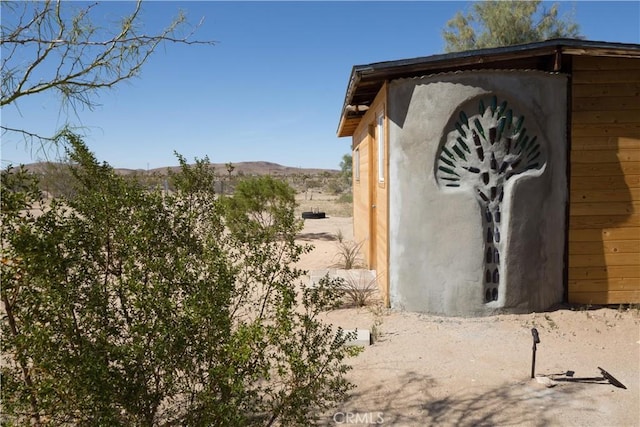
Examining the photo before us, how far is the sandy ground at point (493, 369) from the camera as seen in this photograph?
3998 millimetres

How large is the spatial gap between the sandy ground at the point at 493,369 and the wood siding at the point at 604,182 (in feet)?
1.42

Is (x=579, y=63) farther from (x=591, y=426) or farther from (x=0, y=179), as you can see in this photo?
(x=0, y=179)

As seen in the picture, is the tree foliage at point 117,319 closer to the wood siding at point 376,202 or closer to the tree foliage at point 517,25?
the wood siding at point 376,202

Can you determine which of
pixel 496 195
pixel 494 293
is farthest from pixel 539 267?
pixel 496 195

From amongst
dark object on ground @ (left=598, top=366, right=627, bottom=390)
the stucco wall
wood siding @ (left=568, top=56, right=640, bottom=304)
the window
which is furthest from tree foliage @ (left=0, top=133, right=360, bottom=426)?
wood siding @ (left=568, top=56, right=640, bottom=304)

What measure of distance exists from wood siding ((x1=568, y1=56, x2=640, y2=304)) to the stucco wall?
27cm

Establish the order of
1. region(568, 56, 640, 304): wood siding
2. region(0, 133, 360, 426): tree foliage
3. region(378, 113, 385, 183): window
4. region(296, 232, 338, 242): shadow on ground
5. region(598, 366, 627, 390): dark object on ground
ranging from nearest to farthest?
region(0, 133, 360, 426): tree foliage → region(598, 366, 627, 390): dark object on ground → region(568, 56, 640, 304): wood siding → region(378, 113, 385, 183): window → region(296, 232, 338, 242): shadow on ground

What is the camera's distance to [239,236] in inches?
126

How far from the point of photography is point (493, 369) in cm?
495

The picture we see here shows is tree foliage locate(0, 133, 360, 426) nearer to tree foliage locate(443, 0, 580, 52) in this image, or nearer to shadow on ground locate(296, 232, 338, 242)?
shadow on ground locate(296, 232, 338, 242)

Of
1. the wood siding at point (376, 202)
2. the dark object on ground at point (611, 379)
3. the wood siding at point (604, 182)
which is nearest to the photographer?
the dark object on ground at point (611, 379)

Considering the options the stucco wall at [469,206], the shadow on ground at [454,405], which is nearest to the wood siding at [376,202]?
the stucco wall at [469,206]

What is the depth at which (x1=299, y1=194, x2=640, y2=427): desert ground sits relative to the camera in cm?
400

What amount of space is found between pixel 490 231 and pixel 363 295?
7.25 feet
